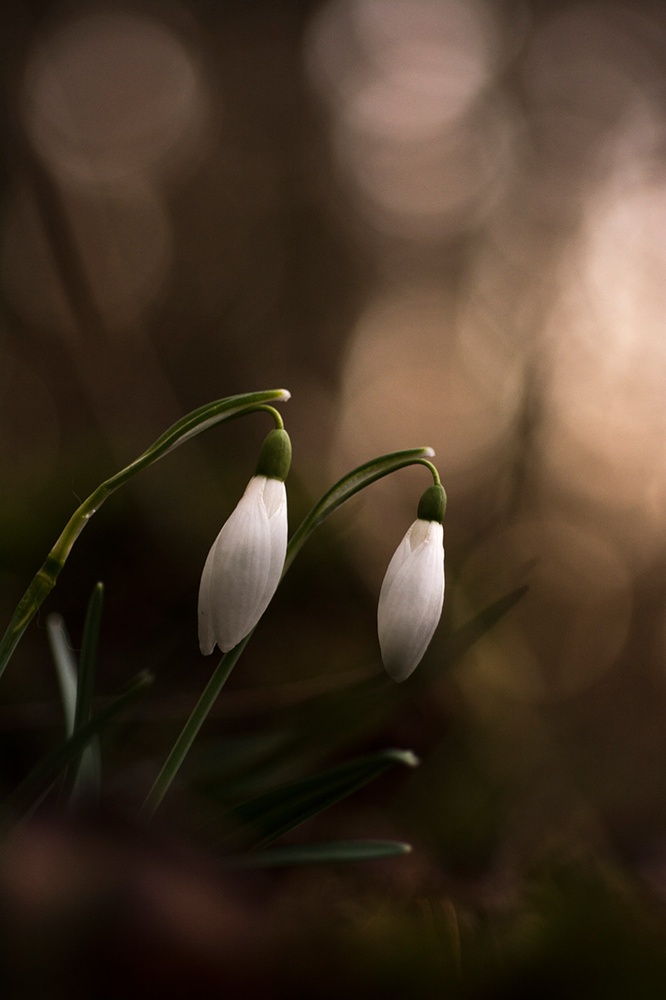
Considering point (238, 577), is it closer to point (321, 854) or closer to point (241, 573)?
point (241, 573)

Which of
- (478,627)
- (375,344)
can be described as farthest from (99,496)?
(375,344)

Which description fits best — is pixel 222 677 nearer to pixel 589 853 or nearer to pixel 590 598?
pixel 589 853

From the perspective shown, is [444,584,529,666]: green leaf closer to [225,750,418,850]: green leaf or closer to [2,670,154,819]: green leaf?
[225,750,418,850]: green leaf

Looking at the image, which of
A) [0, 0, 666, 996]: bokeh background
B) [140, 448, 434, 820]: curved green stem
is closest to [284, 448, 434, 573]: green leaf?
→ [140, 448, 434, 820]: curved green stem

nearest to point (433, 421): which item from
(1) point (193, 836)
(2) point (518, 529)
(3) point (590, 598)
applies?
(2) point (518, 529)

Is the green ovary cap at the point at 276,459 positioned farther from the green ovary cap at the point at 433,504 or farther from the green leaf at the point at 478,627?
the green leaf at the point at 478,627

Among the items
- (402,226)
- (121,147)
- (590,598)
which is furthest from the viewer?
(402,226)
